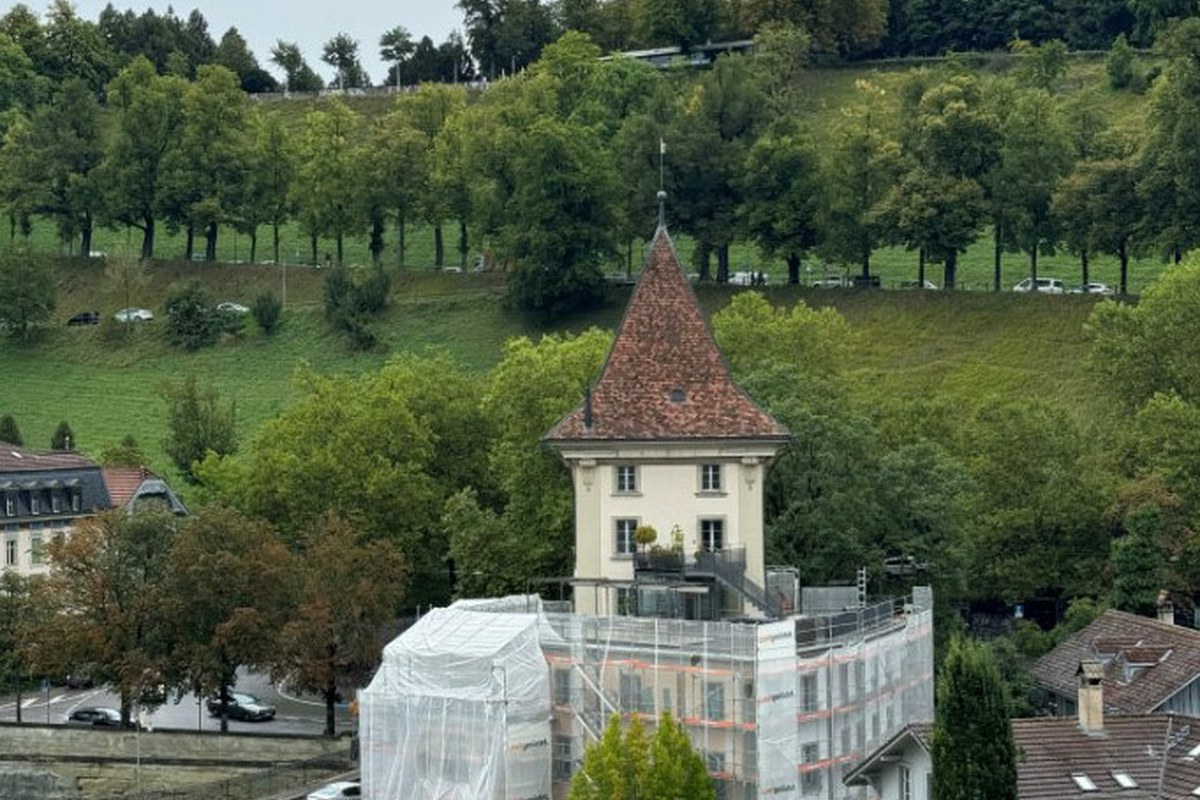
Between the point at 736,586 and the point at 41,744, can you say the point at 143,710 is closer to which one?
the point at 41,744

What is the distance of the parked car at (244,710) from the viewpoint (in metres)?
91.9

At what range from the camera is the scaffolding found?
240 ft

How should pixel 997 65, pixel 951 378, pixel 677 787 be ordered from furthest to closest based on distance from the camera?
pixel 997 65, pixel 951 378, pixel 677 787

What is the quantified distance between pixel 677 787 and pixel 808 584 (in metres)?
19.4

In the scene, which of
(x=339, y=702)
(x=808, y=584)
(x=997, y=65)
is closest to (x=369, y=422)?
(x=339, y=702)

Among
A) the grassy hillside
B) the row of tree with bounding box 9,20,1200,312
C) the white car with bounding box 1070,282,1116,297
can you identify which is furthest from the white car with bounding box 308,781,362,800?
the white car with bounding box 1070,282,1116,297

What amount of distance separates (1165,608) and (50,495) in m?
41.3

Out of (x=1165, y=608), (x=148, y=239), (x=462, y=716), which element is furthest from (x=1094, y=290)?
(x=462, y=716)

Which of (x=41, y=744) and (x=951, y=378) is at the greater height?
(x=951, y=378)

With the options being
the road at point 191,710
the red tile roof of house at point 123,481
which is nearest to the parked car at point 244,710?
the road at point 191,710

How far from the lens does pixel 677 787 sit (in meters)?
68.1

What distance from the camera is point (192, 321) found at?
5659 inches

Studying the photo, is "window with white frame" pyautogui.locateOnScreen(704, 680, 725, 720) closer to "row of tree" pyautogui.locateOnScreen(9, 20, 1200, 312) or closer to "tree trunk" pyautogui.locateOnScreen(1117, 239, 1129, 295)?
"row of tree" pyautogui.locateOnScreen(9, 20, 1200, 312)

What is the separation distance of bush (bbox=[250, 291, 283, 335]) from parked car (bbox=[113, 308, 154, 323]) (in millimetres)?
7112
